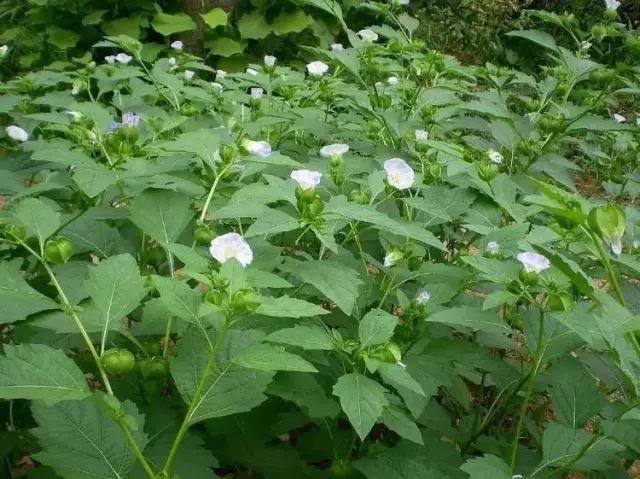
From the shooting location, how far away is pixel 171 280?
0.96 m

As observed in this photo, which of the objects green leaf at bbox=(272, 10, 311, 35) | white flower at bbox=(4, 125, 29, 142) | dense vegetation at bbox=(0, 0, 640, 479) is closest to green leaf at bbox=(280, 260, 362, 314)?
dense vegetation at bbox=(0, 0, 640, 479)

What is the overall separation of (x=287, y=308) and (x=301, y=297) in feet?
1.15

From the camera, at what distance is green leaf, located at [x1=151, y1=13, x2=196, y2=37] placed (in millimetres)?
5535

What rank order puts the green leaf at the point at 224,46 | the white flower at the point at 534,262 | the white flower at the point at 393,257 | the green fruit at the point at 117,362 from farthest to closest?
the green leaf at the point at 224,46
the white flower at the point at 393,257
the white flower at the point at 534,262
the green fruit at the point at 117,362

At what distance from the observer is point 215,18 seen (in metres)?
5.52

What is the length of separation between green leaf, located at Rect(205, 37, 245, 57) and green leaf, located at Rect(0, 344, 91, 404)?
503 centimetres

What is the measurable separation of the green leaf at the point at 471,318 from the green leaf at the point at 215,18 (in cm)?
484

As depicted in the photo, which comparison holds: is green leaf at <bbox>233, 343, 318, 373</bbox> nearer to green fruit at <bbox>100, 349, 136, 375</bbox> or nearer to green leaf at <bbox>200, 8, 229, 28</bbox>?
green fruit at <bbox>100, 349, 136, 375</bbox>

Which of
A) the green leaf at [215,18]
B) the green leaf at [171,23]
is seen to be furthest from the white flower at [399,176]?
the green leaf at [171,23]

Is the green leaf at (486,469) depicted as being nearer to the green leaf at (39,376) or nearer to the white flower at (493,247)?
Result: the white flower at (493,247)

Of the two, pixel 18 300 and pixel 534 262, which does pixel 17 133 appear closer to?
pixel 18 300

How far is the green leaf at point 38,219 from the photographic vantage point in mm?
1101

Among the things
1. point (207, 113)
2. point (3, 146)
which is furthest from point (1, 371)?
point (207, 113)

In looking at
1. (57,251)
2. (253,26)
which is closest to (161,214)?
(57,251)
